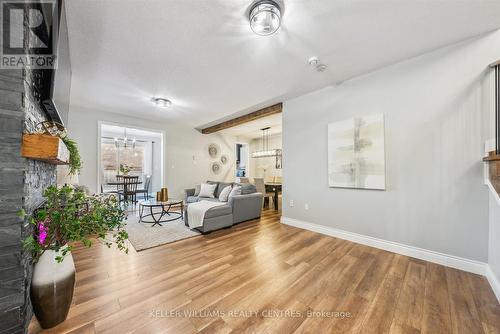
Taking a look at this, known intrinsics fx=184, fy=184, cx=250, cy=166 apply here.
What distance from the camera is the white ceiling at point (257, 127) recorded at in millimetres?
5637

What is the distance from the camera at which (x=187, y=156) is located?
21.0 feet

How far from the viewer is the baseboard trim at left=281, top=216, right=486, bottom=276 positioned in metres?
2.04

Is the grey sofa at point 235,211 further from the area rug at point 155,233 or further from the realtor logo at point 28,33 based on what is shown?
the realtor logo at point 28,33

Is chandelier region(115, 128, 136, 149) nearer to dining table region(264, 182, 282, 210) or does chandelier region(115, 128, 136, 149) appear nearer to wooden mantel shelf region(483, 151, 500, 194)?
dining table region(264, 182, 282, 210)

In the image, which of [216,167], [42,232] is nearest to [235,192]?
[42,232]

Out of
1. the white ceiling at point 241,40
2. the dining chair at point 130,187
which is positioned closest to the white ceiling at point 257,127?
the white ceiling at point 241,40

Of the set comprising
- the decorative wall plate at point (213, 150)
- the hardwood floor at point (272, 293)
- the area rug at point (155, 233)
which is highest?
the decorative wall plate at point (213, 150)

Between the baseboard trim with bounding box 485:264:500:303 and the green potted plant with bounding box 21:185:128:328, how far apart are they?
3.17 meters

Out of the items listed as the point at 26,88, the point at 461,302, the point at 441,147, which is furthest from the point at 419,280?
the point at 26,88

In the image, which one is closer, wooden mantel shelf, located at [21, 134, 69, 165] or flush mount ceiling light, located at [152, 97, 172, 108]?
wooden mantel shelf, located at [21, 134, 69, 165]

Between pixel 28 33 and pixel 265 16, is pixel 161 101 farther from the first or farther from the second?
pixel 265 16

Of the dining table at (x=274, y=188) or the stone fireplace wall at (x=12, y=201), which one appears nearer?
the stone fireplace wall at (x=12, y=201)

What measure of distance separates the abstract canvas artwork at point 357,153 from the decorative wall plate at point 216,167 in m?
4.80

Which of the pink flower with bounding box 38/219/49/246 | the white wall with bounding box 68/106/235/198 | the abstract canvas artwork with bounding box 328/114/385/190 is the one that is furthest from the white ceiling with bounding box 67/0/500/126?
the pink flower with bounding box 38/219/49/246
